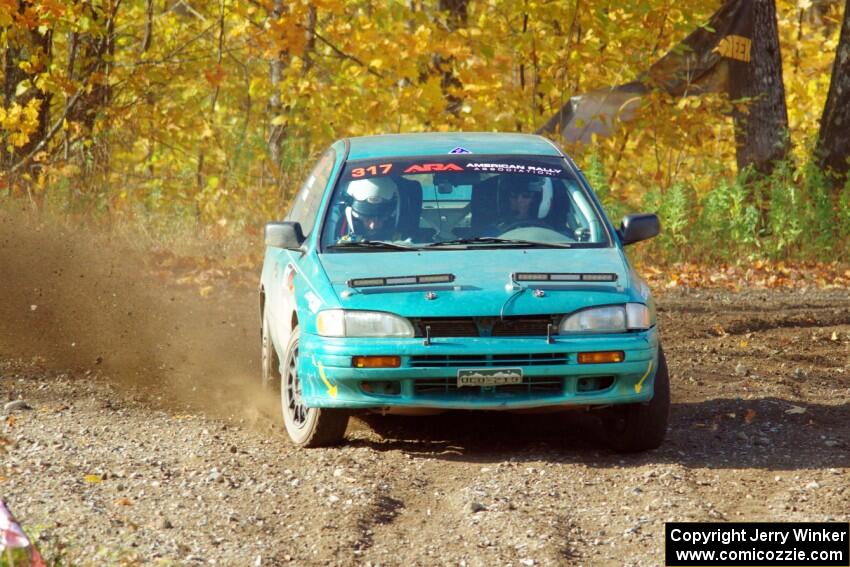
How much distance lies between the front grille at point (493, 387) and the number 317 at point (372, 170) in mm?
1760

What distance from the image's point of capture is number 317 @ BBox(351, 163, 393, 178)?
26.9 feet

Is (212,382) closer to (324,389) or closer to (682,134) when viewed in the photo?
(324,389)

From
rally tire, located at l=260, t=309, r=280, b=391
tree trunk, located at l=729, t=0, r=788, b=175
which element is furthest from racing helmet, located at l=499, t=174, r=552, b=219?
tree trunk, located at l=729, t=0, r=788, b=175

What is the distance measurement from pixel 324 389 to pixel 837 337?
6110 millimetres

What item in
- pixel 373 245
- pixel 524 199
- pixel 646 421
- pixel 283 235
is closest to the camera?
pixel 646 421

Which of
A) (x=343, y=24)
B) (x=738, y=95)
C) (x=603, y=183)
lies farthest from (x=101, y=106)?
(x=738, y=95)

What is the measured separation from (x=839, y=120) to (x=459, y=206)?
10950mm

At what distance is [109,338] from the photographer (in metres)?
11.3

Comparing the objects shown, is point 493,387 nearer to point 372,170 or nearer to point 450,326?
point 450,326

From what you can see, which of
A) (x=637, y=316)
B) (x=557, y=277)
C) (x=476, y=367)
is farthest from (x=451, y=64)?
(x=476, y=367)

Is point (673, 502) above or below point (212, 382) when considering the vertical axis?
above

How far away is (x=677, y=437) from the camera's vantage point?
26.0ft

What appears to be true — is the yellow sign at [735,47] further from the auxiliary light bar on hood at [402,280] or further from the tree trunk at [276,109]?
the auxiliary light bar on hood at [402,280]

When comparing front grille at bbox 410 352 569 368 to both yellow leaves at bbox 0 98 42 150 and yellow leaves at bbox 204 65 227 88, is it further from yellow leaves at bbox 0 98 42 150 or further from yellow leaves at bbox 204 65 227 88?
yellow leaves at bbox 0 98 42 150
